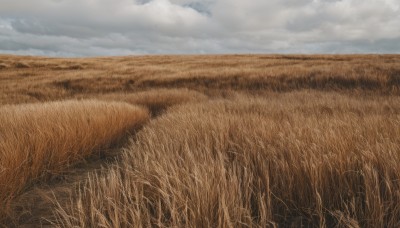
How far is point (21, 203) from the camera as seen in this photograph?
2.03 metres

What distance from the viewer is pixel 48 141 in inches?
121

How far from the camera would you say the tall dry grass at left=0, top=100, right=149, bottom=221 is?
7.40ft

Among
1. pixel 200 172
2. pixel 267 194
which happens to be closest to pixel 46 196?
pixel 200 172

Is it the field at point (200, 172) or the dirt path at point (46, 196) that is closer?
the field at point (200, 172)

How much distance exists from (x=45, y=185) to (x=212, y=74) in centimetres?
1113

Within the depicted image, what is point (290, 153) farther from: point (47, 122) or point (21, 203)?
point (47, 122)

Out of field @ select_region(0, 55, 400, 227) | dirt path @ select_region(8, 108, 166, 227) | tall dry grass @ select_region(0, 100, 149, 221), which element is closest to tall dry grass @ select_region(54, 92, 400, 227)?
field @ select_region(0, 55, 400, 227)

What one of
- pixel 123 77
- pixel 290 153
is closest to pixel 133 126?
pixel 290 153

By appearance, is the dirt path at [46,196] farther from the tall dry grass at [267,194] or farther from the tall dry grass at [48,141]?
the tall dry grass at [267,194]

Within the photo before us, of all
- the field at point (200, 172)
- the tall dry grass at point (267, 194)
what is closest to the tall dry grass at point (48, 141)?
the field at point (200, 172)

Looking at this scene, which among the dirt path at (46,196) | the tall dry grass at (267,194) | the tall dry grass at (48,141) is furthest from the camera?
the tall dry grass at (48,141)

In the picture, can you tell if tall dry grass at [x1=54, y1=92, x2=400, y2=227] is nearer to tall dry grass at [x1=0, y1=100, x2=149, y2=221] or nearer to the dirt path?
the dirt path

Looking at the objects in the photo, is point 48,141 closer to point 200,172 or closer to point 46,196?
point 46,196

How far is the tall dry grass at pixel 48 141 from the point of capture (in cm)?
226
